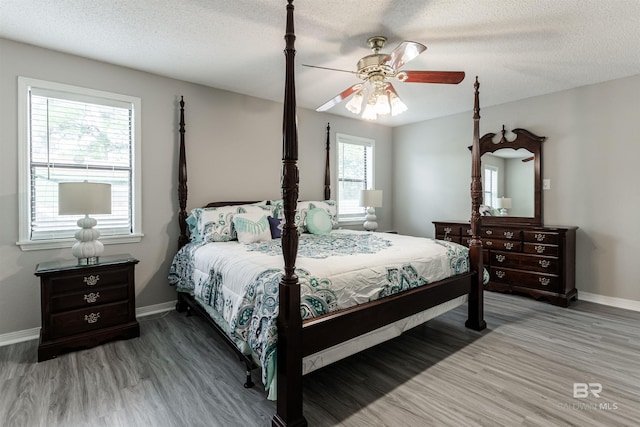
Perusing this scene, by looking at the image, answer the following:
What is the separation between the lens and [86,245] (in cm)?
270

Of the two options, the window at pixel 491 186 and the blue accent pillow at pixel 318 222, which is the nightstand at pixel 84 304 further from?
the window at pixel 491 186

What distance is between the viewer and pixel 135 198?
130 inches

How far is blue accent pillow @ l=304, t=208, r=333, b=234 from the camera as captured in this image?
378 centimetres

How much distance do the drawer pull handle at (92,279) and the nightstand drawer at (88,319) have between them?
20 cm

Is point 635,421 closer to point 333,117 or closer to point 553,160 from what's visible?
point 553,160

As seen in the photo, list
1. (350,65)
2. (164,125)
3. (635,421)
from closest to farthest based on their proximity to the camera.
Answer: (635,421) < (350,65) < (164,125)

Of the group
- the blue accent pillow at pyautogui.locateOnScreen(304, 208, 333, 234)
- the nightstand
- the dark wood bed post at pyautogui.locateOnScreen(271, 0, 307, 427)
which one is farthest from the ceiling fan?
the nightstand

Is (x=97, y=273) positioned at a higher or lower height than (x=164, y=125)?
lower

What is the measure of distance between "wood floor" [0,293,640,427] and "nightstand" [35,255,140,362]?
0.10 m

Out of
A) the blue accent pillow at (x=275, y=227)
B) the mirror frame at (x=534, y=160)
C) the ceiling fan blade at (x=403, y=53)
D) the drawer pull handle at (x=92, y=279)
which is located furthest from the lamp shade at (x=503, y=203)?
the drawer pull handle at (x=92, y=279)

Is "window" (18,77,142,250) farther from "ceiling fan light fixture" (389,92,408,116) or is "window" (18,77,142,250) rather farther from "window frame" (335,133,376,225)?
"window frame" (335,133,376,225)

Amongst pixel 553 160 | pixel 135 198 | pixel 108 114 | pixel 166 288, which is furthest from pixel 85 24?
pixel 553 160

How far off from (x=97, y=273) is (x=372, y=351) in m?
2.38

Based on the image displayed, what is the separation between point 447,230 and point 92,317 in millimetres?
4266
